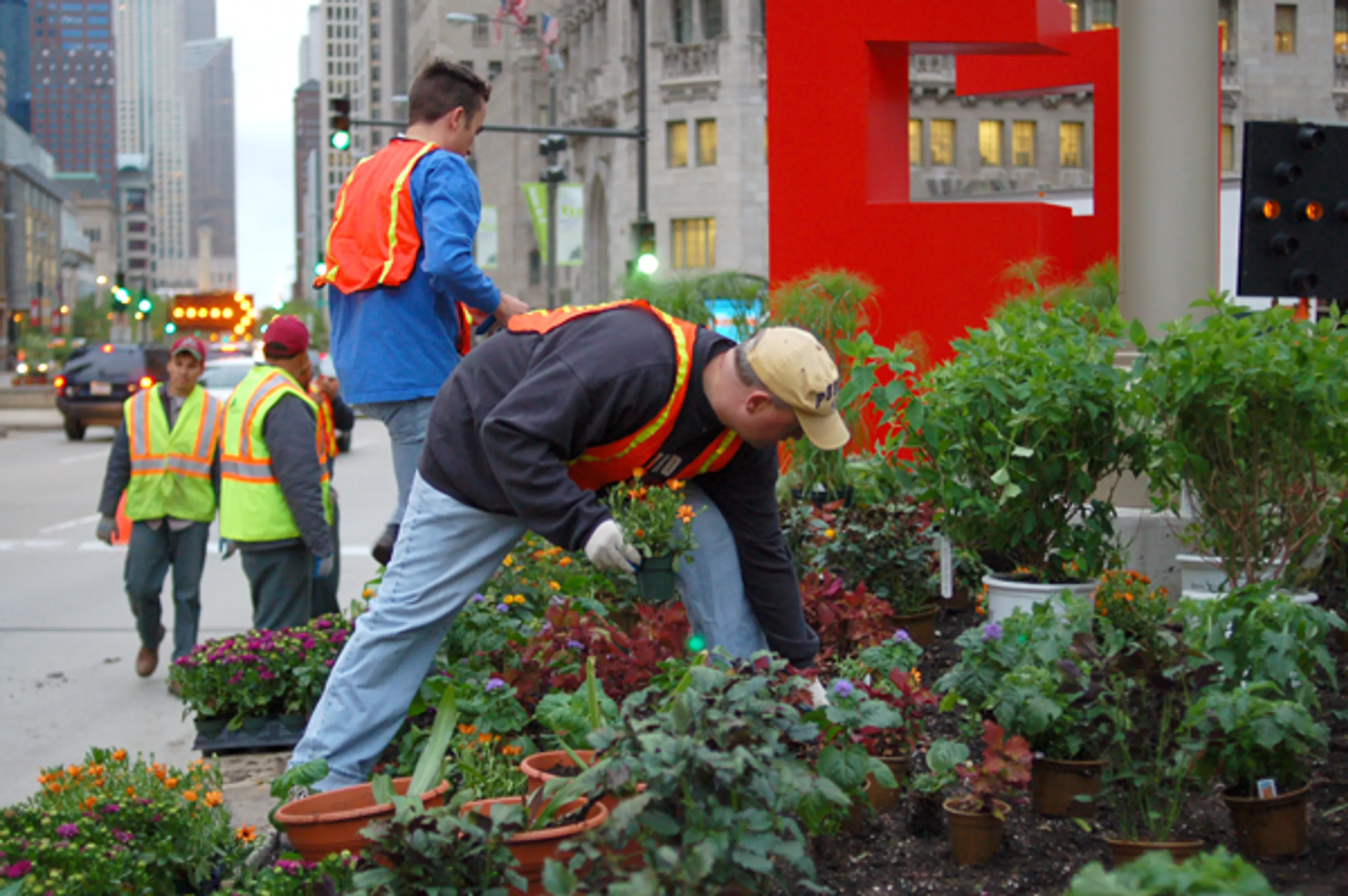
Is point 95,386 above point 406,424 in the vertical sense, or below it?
below

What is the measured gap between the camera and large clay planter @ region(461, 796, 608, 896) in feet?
9.92

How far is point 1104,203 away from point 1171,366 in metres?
9.19

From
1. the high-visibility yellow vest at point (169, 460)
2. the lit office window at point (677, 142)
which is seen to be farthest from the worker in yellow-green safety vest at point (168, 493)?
the lit office window at point (677, 142)

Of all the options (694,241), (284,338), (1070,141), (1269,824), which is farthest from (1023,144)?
(1269,824)

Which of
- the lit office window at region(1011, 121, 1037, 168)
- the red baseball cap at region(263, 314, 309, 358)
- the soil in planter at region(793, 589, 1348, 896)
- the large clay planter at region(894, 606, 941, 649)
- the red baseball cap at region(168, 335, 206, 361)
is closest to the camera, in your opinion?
the soil in planter at region(793, 589, 1348, 896)

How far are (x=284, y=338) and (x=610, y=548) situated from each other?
13.7ft

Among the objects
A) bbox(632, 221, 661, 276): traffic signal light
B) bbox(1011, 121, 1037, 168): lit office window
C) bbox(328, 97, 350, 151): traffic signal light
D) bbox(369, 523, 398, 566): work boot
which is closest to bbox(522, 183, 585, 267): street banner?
bbox(632, 221, 661, 276): traffic signal light

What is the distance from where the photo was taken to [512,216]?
83688mm

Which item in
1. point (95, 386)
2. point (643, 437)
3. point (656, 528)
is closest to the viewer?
point (643, 437)

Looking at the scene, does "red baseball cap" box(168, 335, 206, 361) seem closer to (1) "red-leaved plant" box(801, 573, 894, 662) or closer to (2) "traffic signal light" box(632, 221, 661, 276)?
(1) "red-leaved plant" box(801, 573, 894, 662)

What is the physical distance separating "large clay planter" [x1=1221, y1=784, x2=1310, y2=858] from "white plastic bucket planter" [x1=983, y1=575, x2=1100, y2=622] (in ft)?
6.37

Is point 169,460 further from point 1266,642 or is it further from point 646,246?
point 646,246

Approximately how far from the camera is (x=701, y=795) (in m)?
2.64

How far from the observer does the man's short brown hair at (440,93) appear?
5020 mm
